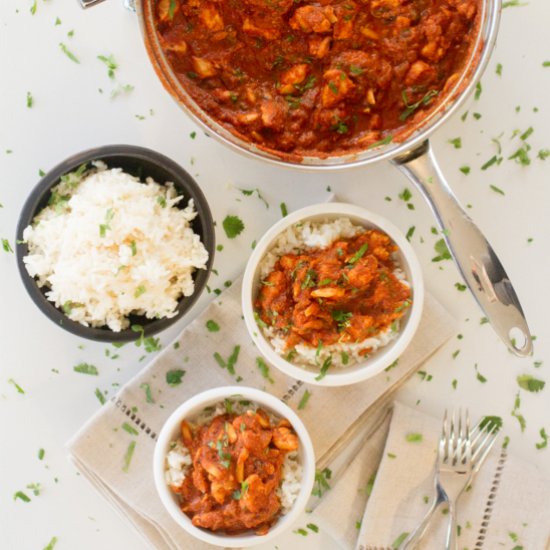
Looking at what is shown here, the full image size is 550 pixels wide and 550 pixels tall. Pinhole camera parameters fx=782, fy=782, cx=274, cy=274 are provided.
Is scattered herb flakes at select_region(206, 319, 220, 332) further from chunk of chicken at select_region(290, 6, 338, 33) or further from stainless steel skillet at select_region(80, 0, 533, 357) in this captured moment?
chunk of chicken at select_region(290, 6, 338, 33)

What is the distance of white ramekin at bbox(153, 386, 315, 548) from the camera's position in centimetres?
276

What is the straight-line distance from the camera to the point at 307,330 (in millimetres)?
2719

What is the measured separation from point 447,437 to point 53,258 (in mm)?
1599

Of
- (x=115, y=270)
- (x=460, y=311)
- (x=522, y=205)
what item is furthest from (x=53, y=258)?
(x=522, y=205)

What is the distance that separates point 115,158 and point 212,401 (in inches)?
37.2

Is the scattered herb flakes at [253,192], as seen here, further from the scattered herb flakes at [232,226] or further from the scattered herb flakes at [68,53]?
the scattered herb flakes at [68,53]

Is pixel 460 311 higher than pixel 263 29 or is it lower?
lower

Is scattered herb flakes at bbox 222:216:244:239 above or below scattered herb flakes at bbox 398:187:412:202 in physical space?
above

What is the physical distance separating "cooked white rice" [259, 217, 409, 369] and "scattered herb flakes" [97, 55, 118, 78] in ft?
2.98

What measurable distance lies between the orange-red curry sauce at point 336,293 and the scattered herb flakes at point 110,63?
0.97m

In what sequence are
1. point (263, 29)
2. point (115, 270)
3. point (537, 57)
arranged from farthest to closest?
point (537, 57) → point (115, 270) → point (263, 29)

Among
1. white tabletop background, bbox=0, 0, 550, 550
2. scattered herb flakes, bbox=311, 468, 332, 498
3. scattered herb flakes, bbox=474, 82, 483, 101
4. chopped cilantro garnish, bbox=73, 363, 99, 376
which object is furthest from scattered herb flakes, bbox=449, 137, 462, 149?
chopped cilantro garnish, bbox=73, 363, 99, 376

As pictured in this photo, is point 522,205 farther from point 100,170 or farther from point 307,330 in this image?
point 100,170

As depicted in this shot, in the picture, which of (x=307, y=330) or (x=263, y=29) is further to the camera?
(x=307, y=330)
